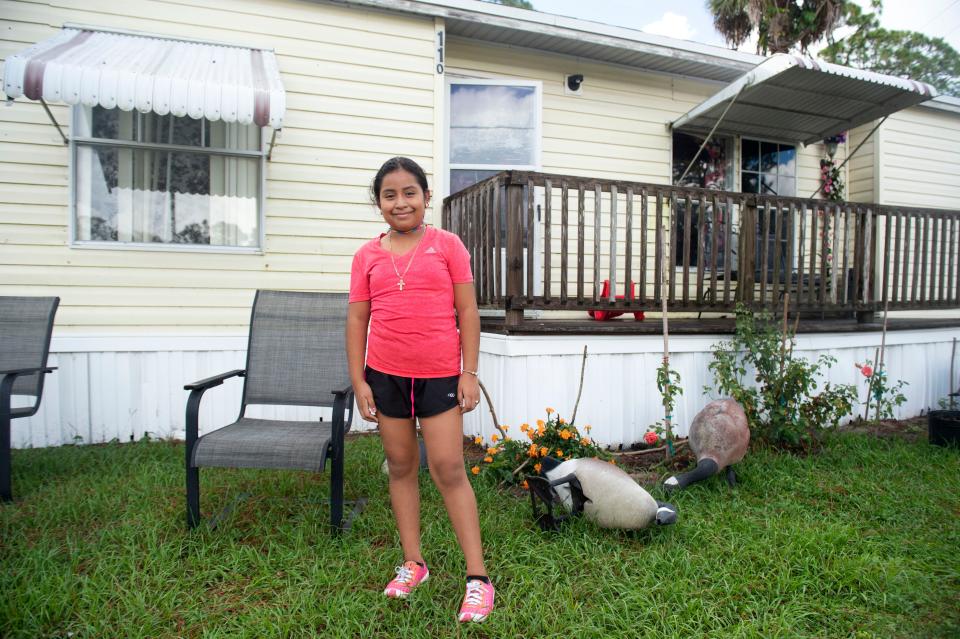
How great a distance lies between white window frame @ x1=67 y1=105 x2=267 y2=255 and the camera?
4363 mm

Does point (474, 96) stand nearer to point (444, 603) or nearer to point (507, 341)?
point (507, 341)

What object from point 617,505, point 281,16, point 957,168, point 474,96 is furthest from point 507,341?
point 957,168

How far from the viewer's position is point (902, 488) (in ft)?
11.0

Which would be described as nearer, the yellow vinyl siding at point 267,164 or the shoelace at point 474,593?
the shoelace at point 474,593

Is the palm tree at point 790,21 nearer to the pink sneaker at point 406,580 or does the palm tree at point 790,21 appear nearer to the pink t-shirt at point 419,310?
the pink t-shirt at point 419,310

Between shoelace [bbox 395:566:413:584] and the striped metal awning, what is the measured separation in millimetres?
3083

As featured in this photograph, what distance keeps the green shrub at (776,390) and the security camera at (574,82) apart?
3029mm

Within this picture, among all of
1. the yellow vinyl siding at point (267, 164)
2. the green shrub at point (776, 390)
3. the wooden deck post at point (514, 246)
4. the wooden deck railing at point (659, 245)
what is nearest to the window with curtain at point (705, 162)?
the wooden deck railing at point (659, 245)

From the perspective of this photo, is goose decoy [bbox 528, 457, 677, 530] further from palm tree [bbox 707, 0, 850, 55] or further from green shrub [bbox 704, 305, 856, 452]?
palm tree [bbox 707, 0, 850, 55]

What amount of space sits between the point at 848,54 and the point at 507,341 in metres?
25.3

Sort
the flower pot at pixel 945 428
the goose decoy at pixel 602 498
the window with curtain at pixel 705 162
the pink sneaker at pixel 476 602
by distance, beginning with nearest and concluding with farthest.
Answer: the pink sneaker at pixel 476 602 < the goose decoy at pixel 602 498 < the flower pot at pixel 945 428 < the window with curtain at pixel 705 162

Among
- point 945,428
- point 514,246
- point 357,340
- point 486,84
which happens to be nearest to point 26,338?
point 357,340

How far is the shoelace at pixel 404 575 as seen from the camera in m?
2.18

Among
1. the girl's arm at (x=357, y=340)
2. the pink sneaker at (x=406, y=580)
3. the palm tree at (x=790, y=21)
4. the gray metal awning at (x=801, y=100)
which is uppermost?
the palm tree at (x=790, y=21)
